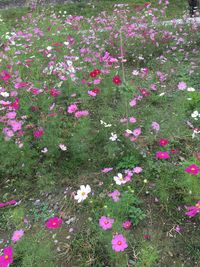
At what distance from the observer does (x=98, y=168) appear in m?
3.36

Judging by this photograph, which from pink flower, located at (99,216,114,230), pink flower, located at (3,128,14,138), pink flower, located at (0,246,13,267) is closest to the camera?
pink flower, located at (0,246,13,267)

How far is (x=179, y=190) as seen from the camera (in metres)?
2.91

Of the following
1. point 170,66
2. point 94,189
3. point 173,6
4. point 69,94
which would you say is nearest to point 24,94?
point 69,94

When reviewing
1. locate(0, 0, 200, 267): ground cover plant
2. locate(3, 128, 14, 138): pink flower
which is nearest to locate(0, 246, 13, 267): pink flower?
locate(0, 0, 200, 267): ground cover plant

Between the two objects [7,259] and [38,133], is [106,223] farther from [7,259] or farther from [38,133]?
[38,133]

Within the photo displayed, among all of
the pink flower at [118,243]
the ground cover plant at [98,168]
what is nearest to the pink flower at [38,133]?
the ground cover plant at [98,168]

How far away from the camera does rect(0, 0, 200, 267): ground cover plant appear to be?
2523mm

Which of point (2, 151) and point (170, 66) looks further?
point (170, 66)

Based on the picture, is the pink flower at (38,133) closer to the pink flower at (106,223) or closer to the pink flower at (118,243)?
the pink flower at (106,223)

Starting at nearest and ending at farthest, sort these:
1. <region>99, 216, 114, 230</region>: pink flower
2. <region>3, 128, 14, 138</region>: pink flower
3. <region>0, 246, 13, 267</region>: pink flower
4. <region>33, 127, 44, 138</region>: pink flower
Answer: <region>0, 246, 13, 267</region>: pink flower → <region>99, 216, 114, 230</region>: pink flower → <region>3, 128, 14, 138</region>: pink flower → <region>33, 127, 44, 138</region>: pink flower

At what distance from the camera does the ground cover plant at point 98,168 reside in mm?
2523

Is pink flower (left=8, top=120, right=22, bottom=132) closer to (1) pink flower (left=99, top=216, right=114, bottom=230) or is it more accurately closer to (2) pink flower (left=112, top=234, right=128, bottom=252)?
(1) pink flower (left=99, top=216, right=114, bottom=230)

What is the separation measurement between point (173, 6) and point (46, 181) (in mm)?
8824

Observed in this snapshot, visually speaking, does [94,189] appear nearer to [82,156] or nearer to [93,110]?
[82,156]
